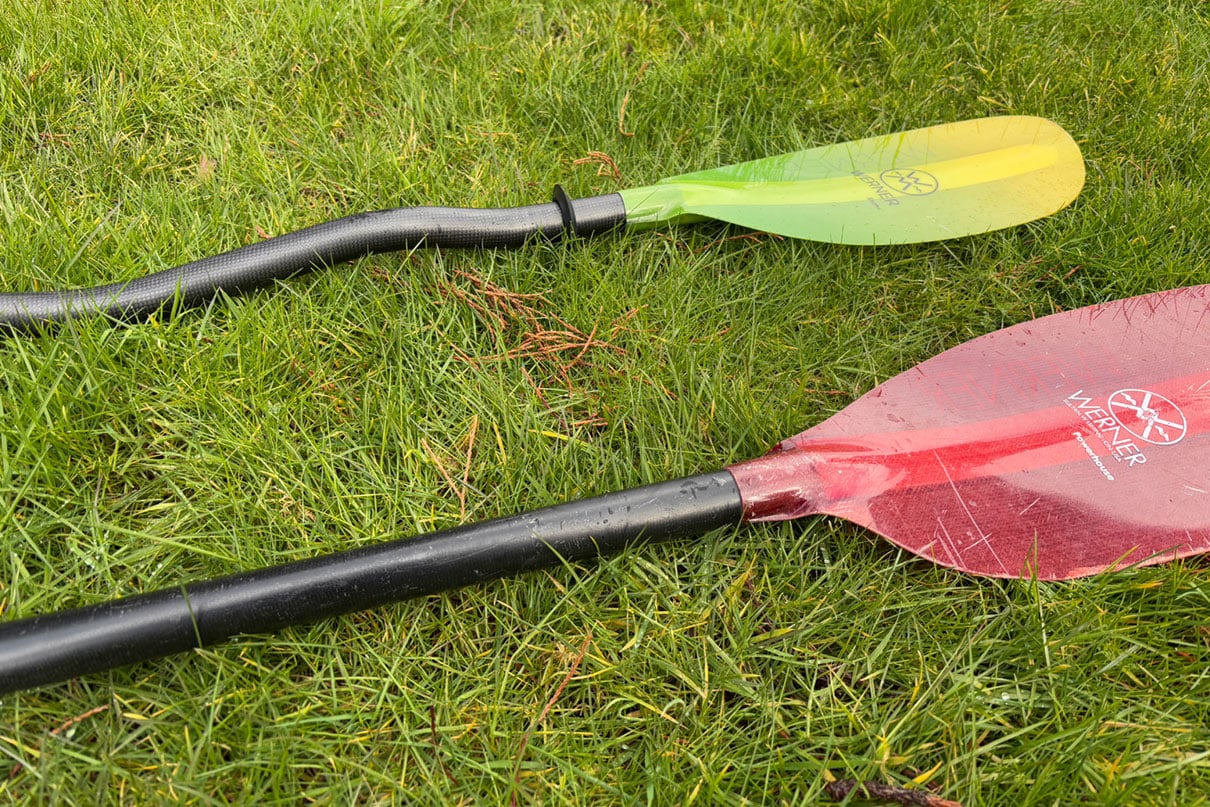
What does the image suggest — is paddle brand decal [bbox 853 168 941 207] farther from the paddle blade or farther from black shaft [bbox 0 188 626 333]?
black shaft [bbox 0 188 626 333]

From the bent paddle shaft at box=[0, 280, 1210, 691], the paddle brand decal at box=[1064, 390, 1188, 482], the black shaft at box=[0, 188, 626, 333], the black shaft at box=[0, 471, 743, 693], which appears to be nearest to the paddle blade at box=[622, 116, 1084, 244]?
the black shaft at box=[0, 188, 626, 333]

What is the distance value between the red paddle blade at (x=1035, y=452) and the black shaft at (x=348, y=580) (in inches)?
6.6

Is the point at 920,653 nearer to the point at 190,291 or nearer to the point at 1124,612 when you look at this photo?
the point at 1124,612

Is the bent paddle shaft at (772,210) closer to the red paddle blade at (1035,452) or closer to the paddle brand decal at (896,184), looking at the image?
the paddle brand decal at (896,184)

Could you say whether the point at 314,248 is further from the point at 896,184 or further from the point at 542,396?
the point at 896,184

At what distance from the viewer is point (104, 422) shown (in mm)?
1467

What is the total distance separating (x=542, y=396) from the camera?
1.63 m

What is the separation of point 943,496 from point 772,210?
84 cm

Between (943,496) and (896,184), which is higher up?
(896,184)

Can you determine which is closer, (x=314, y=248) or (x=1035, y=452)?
(x=1035, y=452)

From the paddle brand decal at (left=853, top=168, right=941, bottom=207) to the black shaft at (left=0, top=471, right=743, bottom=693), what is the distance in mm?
1049

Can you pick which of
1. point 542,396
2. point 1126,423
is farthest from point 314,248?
point 1126,423

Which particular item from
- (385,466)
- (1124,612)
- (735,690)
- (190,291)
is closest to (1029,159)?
(1124,612)

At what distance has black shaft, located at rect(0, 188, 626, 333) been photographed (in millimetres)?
1564
